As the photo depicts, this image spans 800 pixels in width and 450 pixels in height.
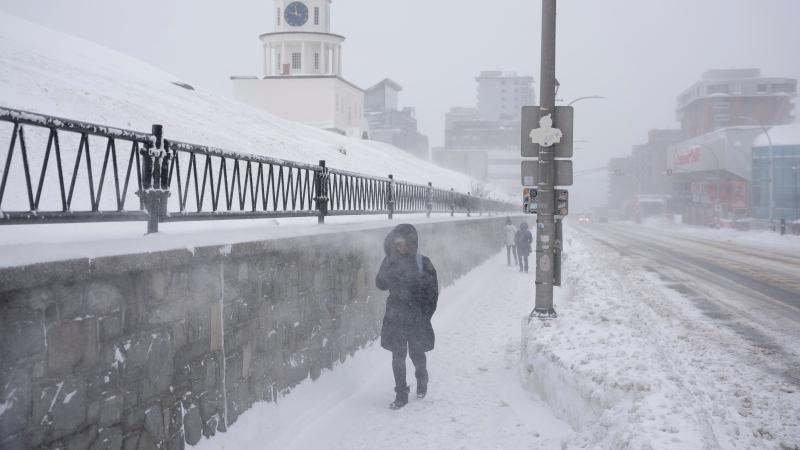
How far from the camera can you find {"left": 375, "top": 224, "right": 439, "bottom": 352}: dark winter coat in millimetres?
6340

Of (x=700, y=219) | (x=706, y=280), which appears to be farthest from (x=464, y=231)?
(x=700, y=219)

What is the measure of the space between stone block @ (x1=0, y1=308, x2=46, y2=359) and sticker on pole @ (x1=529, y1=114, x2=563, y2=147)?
22.2 feet

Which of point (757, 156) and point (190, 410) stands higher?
point (757, 156)

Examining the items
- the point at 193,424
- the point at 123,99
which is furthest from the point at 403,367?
the point at 123,99

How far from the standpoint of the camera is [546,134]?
8398 mm

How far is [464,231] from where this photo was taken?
17.1 meters

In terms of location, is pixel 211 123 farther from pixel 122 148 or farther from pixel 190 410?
pixel 190 410

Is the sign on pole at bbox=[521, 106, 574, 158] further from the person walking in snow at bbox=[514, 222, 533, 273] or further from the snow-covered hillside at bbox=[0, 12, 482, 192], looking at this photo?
the snow-covered hillside at bbox=[0, 12, 482, 192]

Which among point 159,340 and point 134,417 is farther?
point 159,340

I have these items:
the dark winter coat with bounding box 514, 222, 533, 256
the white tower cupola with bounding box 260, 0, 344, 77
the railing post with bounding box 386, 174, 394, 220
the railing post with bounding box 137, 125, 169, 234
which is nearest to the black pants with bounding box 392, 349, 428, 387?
the railing post with bounding box 137, 125, 169, 234

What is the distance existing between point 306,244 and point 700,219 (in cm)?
7434

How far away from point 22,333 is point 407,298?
13.0 feet

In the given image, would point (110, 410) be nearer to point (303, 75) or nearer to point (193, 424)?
point (193, 424)

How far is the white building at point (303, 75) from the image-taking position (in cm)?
6625
